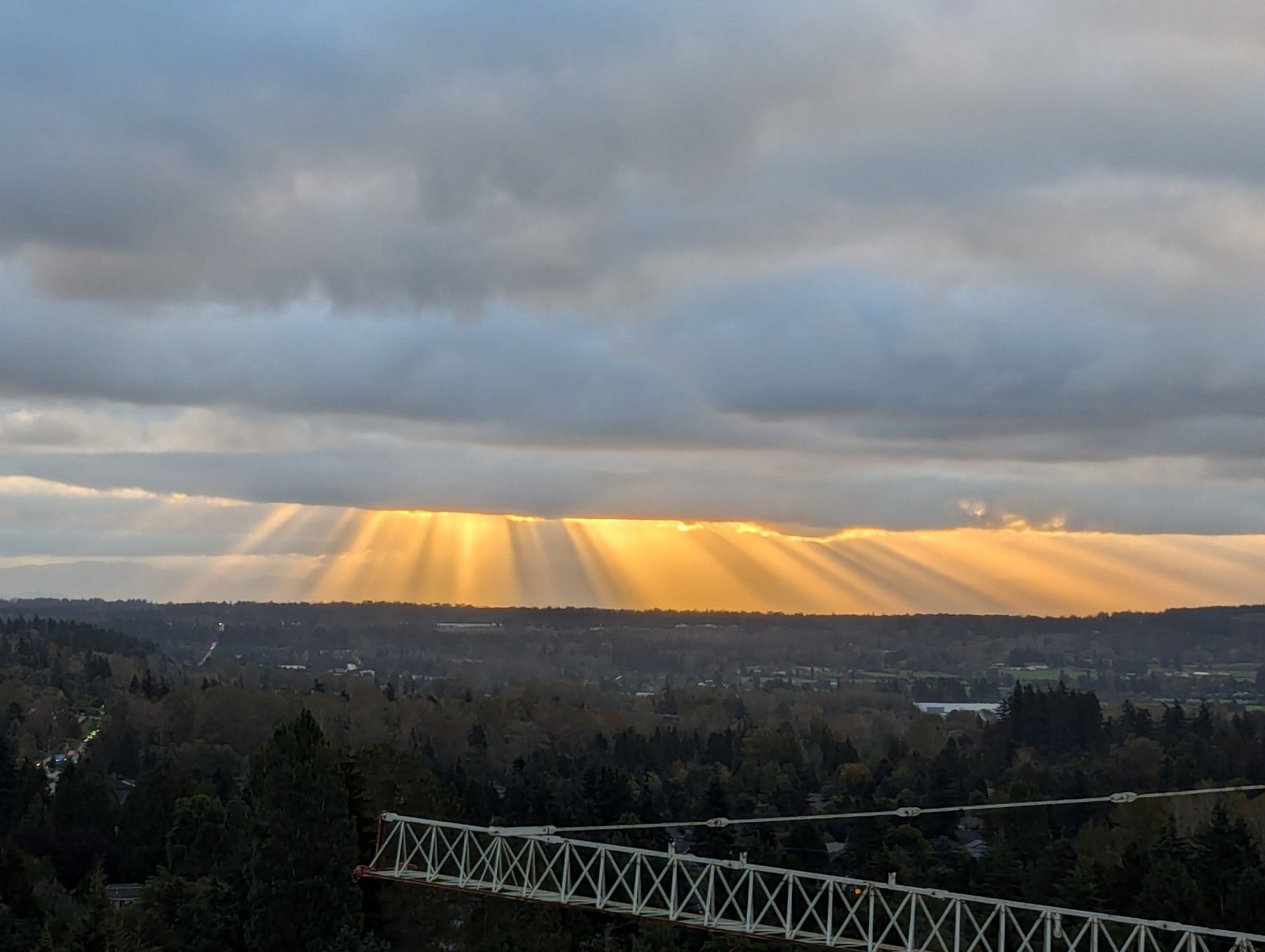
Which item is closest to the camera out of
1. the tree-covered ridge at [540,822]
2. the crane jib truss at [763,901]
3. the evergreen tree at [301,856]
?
the crane jib truss at [763,901]

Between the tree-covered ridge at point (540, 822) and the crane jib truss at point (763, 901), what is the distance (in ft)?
8.10

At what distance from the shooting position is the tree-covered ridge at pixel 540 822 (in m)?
85.0

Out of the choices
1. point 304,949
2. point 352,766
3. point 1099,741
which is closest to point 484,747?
point 1099,741

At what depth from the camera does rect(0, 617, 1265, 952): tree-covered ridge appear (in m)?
85.0

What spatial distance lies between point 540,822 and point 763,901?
1799cm

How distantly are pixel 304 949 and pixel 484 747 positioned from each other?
11588 cm

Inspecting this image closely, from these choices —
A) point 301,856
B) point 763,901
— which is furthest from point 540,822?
point 301,856

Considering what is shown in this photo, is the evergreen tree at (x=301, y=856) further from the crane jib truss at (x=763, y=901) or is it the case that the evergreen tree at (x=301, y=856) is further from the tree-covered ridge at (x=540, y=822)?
the crane jib truss at (x=763, y=901)

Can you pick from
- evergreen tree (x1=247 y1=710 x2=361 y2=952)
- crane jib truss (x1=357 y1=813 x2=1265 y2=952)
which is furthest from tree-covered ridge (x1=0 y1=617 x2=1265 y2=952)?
crane jib truss (x1=357 y1=813 x2=1265 y2=952)

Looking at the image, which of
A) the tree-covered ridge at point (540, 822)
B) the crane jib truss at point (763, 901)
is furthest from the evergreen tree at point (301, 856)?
the crane jib truss at point (763, 901)

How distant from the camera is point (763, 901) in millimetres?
114000

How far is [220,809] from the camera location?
4688 inches

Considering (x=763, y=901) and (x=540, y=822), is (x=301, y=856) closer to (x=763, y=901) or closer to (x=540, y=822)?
(x=763, y=901)

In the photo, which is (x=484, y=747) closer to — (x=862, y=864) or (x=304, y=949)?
(x=862, y=864)
